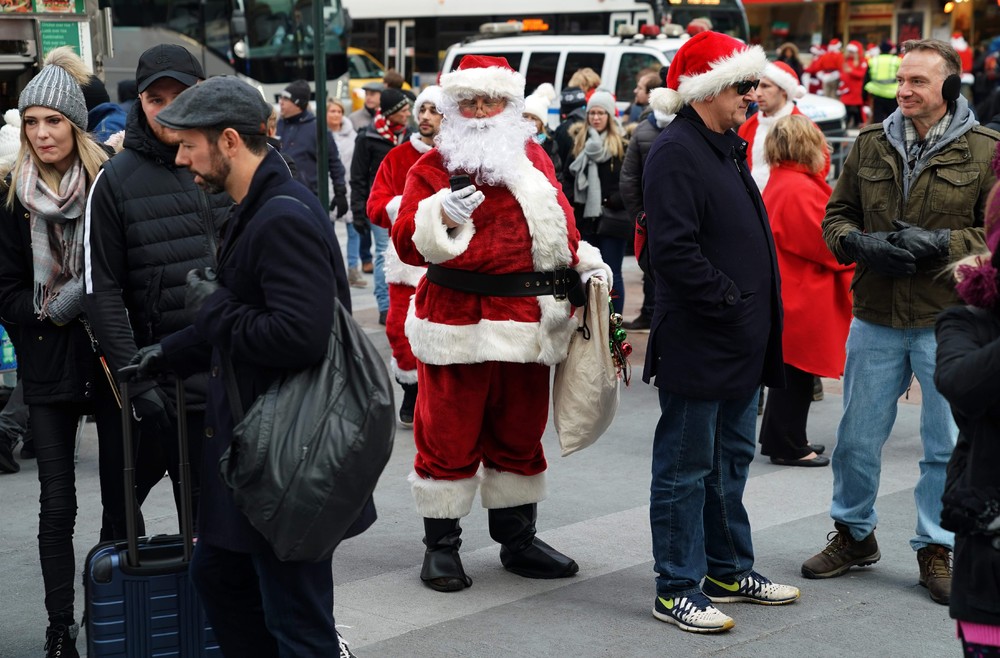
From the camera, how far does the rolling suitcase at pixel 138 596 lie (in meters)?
3.71

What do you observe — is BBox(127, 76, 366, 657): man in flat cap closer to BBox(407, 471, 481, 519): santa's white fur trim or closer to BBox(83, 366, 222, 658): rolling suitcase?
BBox(83, 366, 222, 658): rolling suitcase

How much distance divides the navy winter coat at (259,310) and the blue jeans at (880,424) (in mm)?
2390

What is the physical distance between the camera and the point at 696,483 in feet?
15.3

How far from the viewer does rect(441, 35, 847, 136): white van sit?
16.6 m

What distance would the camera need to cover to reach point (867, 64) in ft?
87.2

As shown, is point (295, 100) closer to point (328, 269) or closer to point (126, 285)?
point (126, 285)

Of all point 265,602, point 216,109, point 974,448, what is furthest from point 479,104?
point 974,448

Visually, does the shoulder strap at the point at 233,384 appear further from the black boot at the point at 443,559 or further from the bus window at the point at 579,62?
the bus window at the point at 579,62

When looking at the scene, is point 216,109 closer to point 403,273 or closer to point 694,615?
point 694,615

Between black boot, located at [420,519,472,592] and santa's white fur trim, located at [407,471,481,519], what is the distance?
2.8 inches

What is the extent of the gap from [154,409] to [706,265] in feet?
6.14

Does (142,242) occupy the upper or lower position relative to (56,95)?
lower

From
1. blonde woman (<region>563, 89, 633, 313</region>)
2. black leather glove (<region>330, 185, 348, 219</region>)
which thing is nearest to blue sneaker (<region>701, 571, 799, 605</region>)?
blonde woman (<region>563, 89, 633, 313</region>)

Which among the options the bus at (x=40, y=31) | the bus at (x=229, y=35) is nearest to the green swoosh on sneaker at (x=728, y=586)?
the bus at (x=40, y=31)
